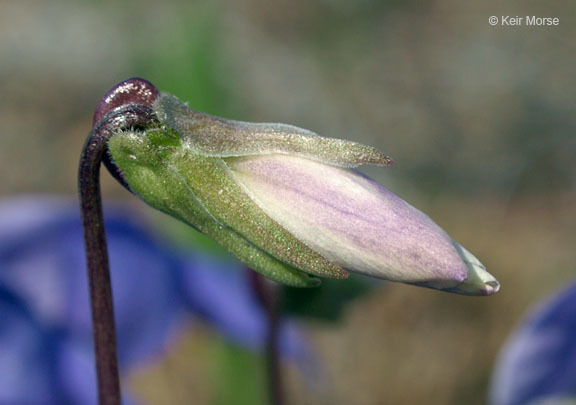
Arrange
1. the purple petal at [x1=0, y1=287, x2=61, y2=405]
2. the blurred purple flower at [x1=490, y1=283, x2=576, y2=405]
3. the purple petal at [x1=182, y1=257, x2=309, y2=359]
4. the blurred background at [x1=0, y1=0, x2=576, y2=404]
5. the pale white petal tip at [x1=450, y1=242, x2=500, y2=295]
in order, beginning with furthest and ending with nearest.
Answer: the blurred background at [x1=0, y1=0, x2=576, y2=404], the purple petal at [x1=182, y1=257, x2=309, y2=359], the purple petal at [x1=0, y1=287, x2=61, y2=405], the blurred purple flower at [x1=490, y1=283, x2=576, y2=405], the pale white petal tip at [x1=450, y1=242, x2=500, y2=295]

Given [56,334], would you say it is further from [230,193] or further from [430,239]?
[430,239]

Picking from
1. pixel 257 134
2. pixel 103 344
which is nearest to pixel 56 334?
pixel 103 344

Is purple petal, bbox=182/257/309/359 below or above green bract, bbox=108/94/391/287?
below

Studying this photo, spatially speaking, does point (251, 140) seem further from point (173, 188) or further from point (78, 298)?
point (78, 298)

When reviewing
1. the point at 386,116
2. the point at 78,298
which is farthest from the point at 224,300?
the point at 386,116

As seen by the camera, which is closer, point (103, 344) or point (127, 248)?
point (103, 344)

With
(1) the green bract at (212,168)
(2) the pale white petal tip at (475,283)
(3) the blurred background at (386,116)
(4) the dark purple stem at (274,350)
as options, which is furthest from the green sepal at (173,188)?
(3) the blurred background at (386,116)

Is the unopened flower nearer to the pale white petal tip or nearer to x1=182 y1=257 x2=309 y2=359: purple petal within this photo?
the pale white petal tip

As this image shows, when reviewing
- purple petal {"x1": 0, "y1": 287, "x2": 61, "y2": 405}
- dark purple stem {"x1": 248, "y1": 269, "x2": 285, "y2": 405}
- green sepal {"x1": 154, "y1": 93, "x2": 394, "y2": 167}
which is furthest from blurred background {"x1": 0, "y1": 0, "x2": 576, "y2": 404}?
green sepal {"x1": 154, "y1": 93, "x2": 394, "y2": 167}
